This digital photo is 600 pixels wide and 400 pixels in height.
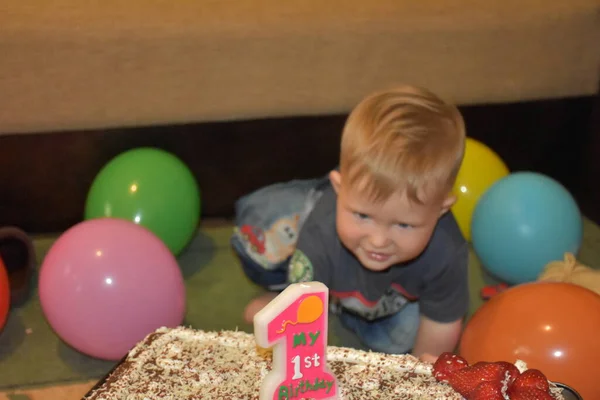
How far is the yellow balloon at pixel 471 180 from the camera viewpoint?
2180mm

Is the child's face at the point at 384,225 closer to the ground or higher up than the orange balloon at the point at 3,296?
higher up

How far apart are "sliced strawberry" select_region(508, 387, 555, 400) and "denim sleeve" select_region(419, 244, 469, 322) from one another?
56 centimetres

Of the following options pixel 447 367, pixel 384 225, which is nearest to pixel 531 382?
pixel 447 367

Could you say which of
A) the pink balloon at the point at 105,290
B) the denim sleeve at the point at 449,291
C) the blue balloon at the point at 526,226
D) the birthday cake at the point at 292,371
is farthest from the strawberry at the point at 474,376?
the blue balloon at the point at 526,226

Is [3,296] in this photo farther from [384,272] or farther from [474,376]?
[474,376]

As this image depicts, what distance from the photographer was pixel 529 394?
1104mm

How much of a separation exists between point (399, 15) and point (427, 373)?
1.25 m

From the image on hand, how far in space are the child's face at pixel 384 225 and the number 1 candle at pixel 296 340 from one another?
44 cm

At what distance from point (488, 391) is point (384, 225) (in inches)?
17.7

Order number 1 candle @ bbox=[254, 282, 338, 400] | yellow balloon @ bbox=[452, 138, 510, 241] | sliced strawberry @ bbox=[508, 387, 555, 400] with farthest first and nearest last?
1. yellow balloon @ bbox=[452, 138, 510, 241]
2. sliced strawberry @ bbox=[508, 387, 555, 400]
3. number 1 candle @ bbox=[254, 282, 338, 400]

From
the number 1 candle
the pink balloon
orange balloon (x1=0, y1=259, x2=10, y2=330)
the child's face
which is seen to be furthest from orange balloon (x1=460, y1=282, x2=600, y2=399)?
orange balloon (x1=0, y1=259, x2=10, y2=330)

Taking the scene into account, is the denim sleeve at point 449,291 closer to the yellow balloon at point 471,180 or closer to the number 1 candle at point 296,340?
the yellow balloon at point 471,180

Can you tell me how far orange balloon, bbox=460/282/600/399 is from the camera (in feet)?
4.66

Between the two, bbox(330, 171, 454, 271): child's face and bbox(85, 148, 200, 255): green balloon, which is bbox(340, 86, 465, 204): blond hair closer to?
bbox(330, 171, 454, 271): child's face
